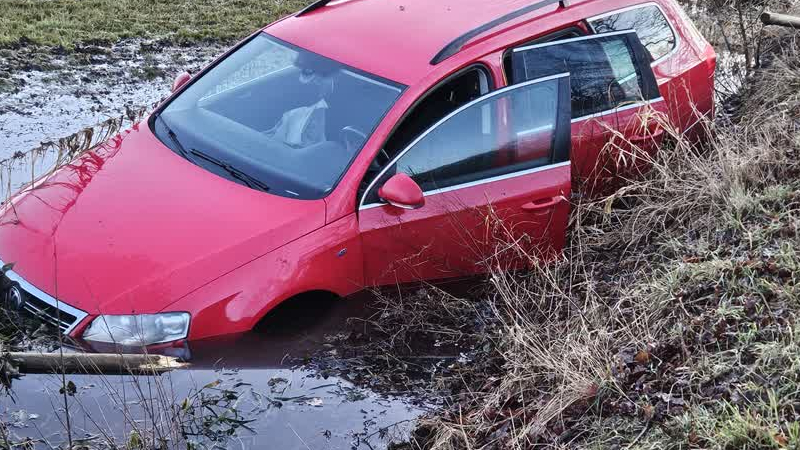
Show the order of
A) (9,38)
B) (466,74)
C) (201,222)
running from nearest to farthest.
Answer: (201,222) → (466,74) → (9,38)

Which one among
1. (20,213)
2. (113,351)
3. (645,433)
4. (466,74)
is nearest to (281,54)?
(466,74)

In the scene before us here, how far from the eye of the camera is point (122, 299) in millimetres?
4406

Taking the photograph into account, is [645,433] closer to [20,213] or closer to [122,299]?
[122,299]

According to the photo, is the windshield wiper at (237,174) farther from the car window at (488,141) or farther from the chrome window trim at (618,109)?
the chrome window trim at (618,109)

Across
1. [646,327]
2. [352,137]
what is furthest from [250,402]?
[646,327]

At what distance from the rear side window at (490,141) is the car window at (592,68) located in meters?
0.26

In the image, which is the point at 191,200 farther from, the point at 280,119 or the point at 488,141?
the point at 488,141

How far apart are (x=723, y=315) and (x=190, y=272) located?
252 cm

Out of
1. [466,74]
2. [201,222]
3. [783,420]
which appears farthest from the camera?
[466,74]

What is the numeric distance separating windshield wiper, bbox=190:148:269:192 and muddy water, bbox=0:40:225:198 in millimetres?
2286

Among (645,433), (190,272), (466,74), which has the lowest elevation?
(645,433)

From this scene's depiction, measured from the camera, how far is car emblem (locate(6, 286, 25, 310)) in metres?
4.52

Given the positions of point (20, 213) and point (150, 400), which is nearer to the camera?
point (150, 400)

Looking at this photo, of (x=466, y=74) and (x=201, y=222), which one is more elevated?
(x=466, y=74)
